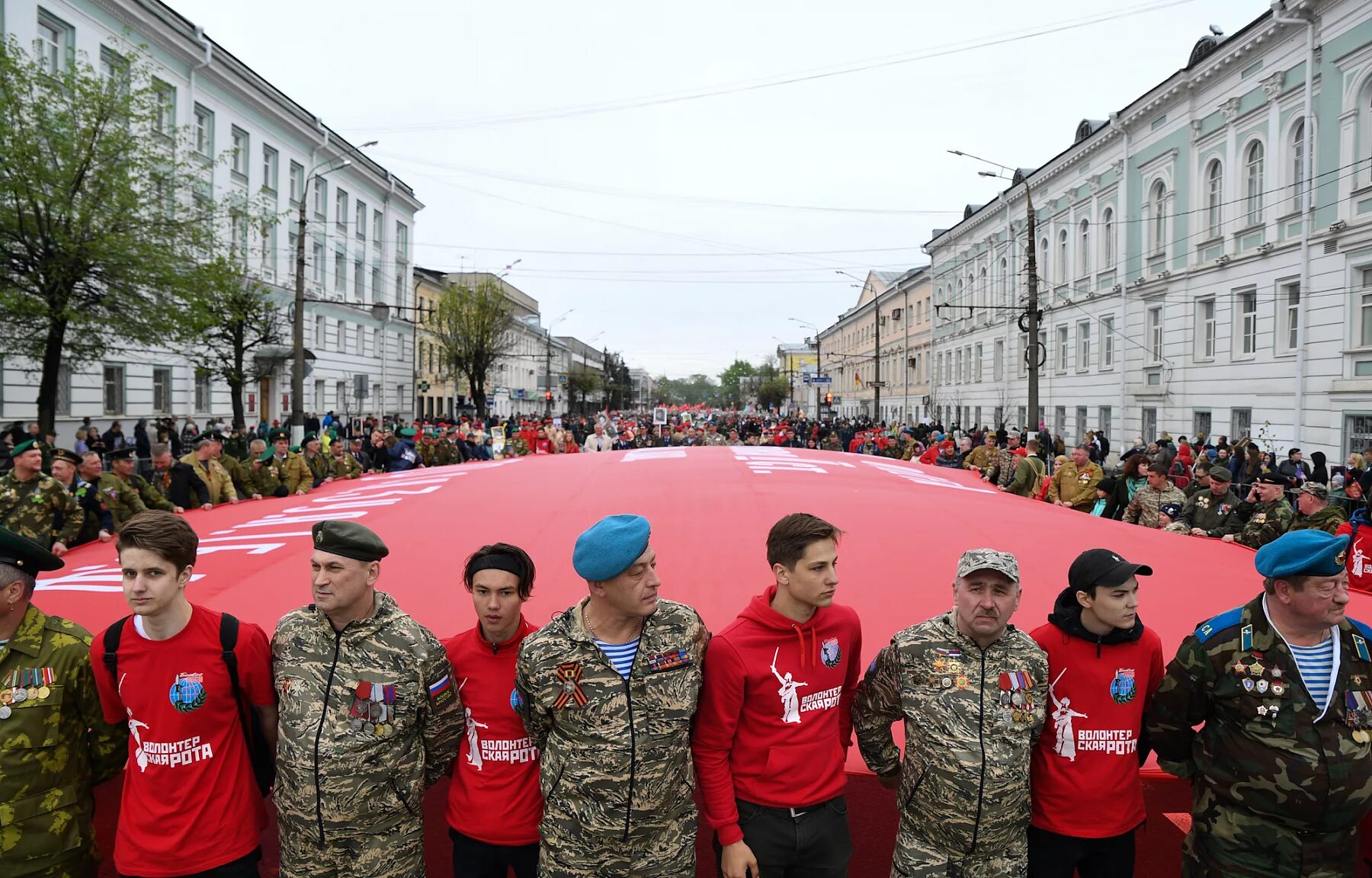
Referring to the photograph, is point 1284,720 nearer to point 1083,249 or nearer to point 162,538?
point 162,538

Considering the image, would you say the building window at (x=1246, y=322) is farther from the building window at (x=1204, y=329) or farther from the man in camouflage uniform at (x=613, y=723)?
the man in camouflage uniform at (x=613, y=723)

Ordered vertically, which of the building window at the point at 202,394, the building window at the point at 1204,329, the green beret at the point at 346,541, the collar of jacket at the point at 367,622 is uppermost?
the building window at the point at 1204,329

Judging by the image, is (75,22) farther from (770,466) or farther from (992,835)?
(992,835)

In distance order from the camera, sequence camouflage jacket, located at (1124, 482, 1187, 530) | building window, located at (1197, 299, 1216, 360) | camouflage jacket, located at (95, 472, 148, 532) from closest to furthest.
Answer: camouflage jacket, located at (95, 472, 148, 532)
camouflage jacket, located at (1124, 482, 1187, 530)
building window, located at (1197, 299, 1216, 360)

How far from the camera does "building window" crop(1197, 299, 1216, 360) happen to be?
27.8 m

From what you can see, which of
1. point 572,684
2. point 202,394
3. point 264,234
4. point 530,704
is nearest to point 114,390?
point 202,394

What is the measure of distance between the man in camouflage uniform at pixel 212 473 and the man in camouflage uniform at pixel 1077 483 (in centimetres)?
988

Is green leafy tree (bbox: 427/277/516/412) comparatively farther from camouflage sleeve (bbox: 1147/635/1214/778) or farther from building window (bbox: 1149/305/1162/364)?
camouflage sleeve (bbox: 1147/635/1214/778)

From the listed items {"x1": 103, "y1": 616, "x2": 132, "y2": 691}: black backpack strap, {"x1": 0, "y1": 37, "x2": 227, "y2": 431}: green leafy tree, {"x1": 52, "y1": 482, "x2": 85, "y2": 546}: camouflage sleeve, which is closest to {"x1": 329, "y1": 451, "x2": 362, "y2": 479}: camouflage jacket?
{"x1": 52, "y1": 482, "x2": 85, "y2": 546}: camouflage sleeve

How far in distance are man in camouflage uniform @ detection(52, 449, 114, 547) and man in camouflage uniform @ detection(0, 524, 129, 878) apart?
16.5ft

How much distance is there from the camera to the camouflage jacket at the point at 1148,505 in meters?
9.62

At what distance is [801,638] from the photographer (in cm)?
324

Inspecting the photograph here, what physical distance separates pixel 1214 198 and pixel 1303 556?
29232mm

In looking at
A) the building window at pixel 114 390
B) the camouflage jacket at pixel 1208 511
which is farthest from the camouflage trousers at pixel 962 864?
the building window at pixel 114 390
